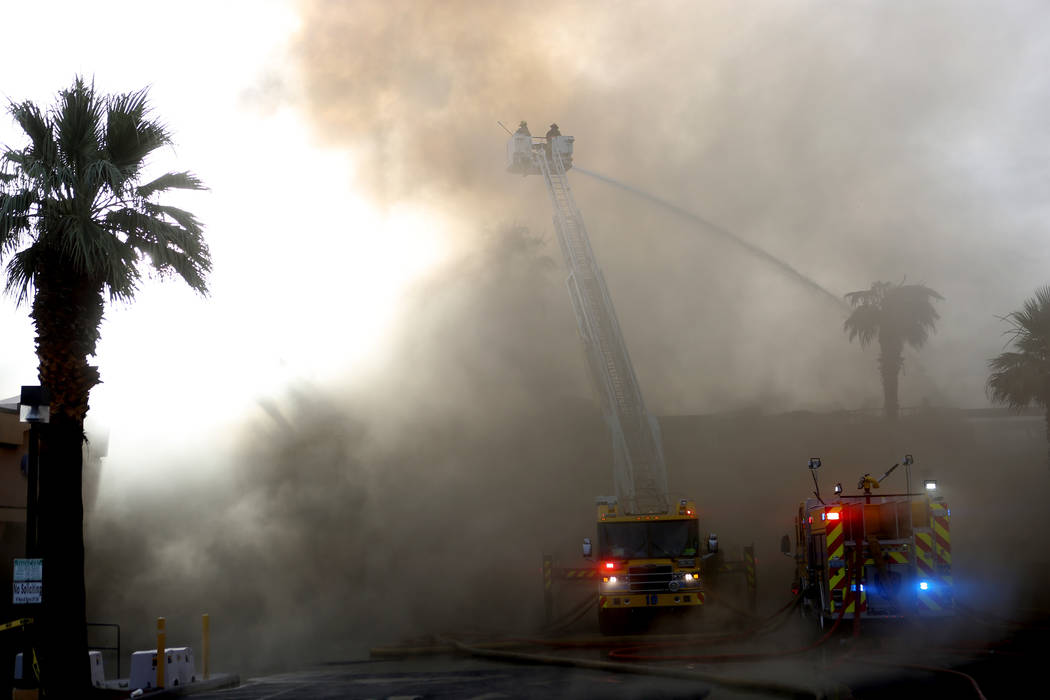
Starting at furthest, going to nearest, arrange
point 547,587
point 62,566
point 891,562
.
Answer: point 547,587
point 891,562
point 62,566

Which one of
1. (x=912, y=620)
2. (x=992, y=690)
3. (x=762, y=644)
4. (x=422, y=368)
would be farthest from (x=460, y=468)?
(x=992, y=690)

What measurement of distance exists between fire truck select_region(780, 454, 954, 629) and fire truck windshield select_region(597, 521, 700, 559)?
3894 millimetres

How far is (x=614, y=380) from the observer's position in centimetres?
2478

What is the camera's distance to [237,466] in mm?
24797

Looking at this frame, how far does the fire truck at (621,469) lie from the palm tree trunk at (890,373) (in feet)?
→ 62.8

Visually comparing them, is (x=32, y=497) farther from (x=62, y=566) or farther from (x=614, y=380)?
(x=614, y=380)

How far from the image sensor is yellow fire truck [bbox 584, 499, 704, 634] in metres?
19.7

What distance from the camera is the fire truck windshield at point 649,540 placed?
1995 cm

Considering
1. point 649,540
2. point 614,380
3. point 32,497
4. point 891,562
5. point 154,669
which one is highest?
point 614,380

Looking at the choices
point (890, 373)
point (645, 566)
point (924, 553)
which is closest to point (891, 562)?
point (924, 553)

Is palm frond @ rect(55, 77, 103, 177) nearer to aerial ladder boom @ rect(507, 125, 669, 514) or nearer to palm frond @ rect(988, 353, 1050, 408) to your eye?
aerial ladder boom @ rect(507, 125, 669, 514)

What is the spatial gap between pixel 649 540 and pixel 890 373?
24.8m

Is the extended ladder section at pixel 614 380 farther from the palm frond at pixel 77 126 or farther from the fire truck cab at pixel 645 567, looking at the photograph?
the palm frond at pixel 77 126

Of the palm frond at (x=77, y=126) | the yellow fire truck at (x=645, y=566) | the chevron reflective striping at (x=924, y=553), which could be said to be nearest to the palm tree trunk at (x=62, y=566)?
the palm frond at (x=77, y=126)
